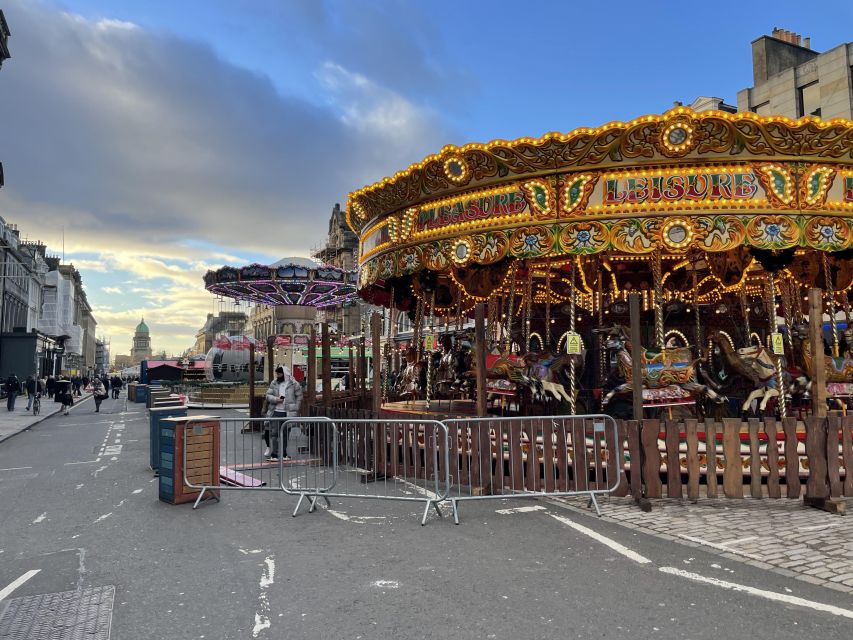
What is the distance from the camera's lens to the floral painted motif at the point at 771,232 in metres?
8.84

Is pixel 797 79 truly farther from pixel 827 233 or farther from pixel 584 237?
pixel 584 237

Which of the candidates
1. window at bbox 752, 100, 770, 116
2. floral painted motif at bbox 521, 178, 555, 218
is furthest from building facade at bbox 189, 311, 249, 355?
floral painted motif at bbox 521, 178, 555, 218

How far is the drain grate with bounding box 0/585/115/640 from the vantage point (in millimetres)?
3748

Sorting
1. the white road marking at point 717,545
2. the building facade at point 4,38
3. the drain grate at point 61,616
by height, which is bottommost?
the white road marking at point 717,545

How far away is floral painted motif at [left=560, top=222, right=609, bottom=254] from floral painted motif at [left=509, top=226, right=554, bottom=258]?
254 millimetres

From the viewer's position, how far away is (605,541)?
223 inches

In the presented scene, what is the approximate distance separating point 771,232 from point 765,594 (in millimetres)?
6269

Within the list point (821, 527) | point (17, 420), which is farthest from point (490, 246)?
point (17, 420)

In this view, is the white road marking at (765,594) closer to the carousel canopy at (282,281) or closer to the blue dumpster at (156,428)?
the blue dumpster at (156,428)

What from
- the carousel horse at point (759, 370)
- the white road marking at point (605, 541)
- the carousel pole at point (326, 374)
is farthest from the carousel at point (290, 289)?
the white road marking at point (605, 541)

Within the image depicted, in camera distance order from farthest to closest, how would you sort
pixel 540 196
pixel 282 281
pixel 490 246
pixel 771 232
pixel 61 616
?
pixel 282 281 < pixel 490 246 < pixel 540 196 < pixel 771 232 < pixel 61 616

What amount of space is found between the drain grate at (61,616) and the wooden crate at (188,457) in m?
2.90

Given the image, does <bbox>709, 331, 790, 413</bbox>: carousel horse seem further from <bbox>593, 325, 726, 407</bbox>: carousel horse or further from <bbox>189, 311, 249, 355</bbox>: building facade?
<bbox>189, 311, 249, 355</bbox>: building facade

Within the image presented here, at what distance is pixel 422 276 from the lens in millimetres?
13086
